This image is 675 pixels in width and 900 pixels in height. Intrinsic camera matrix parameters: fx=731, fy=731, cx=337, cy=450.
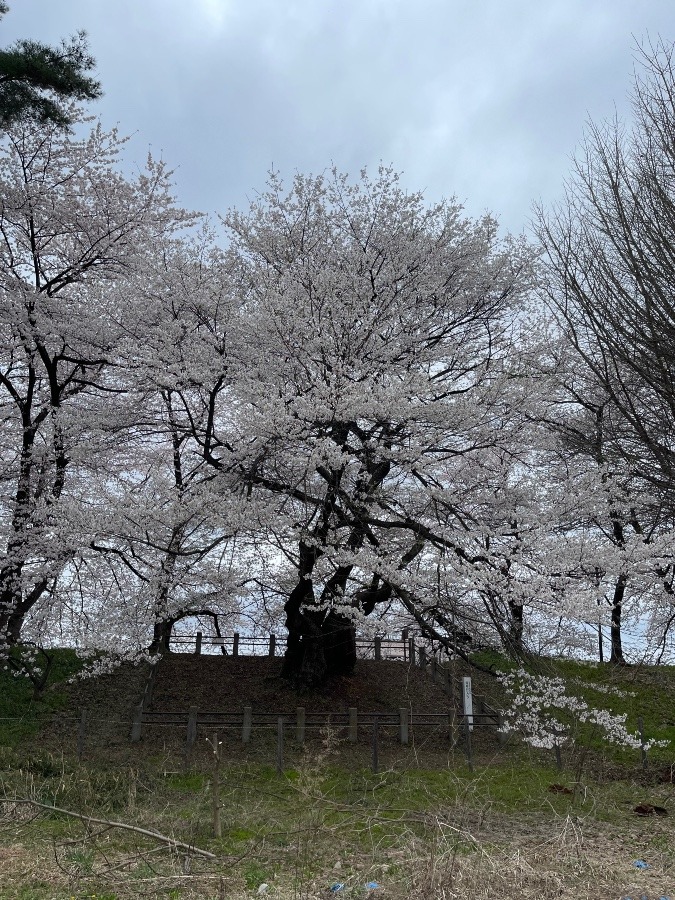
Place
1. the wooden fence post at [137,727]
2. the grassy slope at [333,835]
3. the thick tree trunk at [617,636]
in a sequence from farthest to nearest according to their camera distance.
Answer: the thick tree trunk at [617,636], the wooden fence post at [137,727], the grassy slope at [333,835]

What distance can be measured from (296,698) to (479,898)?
9.25 metres

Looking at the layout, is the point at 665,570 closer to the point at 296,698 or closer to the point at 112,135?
the point at 296,698

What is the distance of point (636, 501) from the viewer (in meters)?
12.6

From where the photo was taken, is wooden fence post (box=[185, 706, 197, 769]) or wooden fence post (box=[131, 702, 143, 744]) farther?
wooden fence post (box=[131, 702, 143, 744])

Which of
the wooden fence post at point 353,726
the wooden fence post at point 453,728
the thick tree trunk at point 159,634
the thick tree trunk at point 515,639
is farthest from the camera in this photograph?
the thick tree trunk at point 159,634

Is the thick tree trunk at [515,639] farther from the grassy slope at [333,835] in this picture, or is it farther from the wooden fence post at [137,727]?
the wooden fence post at [137,727]

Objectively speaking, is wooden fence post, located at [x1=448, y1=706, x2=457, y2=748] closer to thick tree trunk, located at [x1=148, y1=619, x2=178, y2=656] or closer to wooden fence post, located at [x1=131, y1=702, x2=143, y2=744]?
thick tree trunk, located at [x1=148, y1=619, x2=178, y2=656]

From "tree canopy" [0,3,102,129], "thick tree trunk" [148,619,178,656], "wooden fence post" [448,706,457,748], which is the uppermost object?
"tree canopy" [0,3,102,129]

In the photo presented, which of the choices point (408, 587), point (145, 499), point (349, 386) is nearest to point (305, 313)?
point (349, 386)

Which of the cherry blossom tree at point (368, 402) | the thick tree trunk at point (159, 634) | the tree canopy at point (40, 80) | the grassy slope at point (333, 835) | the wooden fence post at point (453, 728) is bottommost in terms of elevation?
the grassy slope at point (333, 835)

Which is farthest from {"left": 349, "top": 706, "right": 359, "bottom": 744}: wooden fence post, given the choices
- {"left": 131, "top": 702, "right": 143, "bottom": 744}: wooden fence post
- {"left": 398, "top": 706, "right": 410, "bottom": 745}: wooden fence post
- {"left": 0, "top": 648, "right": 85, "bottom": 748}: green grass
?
{"left": 0, "top": 648, "right": 85, "bottom": 748}: green grass

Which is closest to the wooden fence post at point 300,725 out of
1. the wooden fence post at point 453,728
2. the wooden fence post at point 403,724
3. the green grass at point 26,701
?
the wooden fence post at point 403,724

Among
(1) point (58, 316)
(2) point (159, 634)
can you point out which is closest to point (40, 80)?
(1) point (58, 316)

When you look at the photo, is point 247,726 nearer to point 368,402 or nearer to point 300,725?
point 300,725
